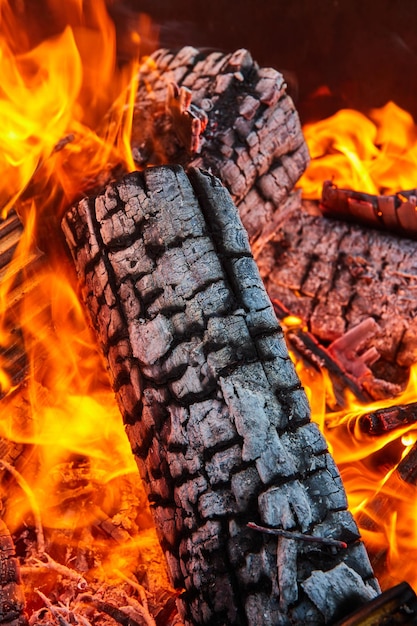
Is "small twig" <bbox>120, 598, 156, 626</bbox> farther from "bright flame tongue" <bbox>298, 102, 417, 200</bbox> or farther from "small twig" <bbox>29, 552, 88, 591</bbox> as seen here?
"bright flame tongue" <bbox>298, 102, 417, 200</bbox>

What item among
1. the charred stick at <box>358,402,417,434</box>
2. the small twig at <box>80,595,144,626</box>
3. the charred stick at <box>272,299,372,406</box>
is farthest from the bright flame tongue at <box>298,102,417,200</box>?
the small twig at <box>80,595,144,626</box>

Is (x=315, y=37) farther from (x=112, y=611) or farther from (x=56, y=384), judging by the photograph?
(x=112, y=611)

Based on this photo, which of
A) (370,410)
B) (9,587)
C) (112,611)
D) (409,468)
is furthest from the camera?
(370,410)

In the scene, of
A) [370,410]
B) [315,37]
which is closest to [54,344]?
[370,410]

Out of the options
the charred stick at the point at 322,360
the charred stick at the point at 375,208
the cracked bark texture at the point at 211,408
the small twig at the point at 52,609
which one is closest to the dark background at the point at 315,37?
the charred stick at the point at 375,208

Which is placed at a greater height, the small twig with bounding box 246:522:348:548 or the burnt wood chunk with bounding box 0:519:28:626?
the burnt wood chunk with bounding box 0:519:28:626
